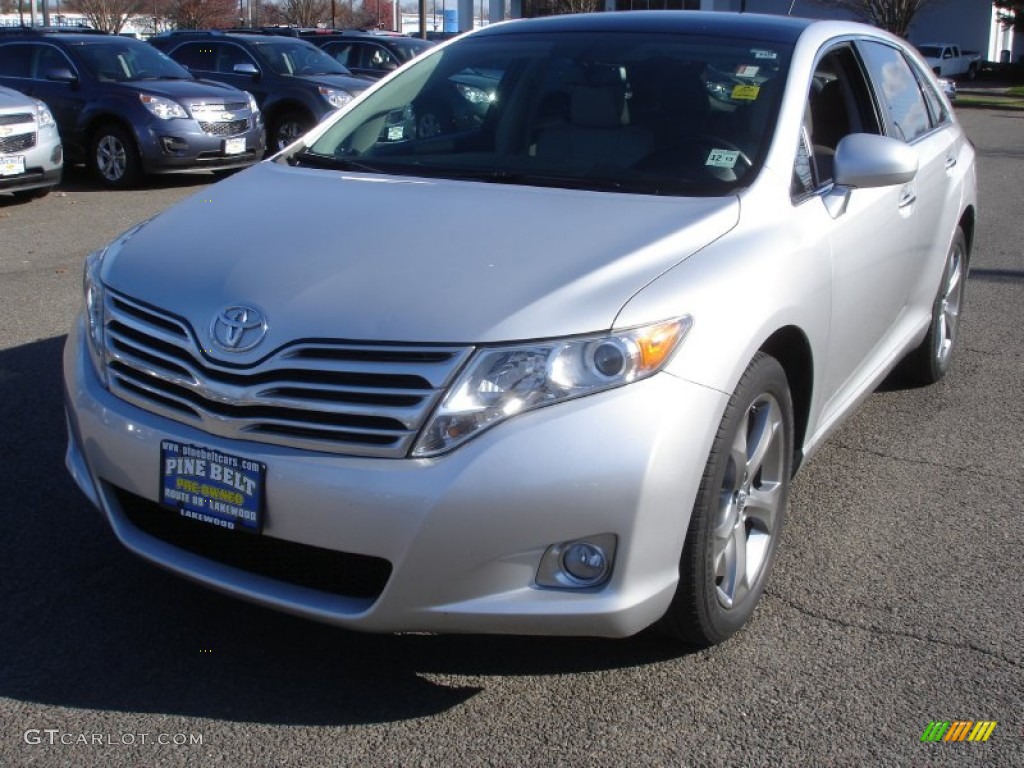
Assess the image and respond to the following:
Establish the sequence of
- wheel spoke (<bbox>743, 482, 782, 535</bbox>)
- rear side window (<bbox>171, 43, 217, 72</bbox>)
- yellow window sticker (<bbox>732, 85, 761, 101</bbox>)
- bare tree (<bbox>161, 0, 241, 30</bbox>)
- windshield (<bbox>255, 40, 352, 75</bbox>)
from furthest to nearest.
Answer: bare tree (<bbox>161, 0, 241, 30</bbox>) < rear side window (<bbox>171, 43, 217, 72</bbox>) < windshield (<bbox>255, 40, 352, 75</bbox>) < yellow window sticker (<bbox>732, 85, 761, 101</bbox>) < wheel spoke (<bbox>743, 482, 782, 535</bbox>)

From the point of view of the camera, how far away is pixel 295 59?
15852 millimetres

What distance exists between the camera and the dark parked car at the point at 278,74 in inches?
589

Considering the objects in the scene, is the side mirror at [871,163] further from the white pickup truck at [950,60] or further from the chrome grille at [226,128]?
the white pickup truck at [950,60]

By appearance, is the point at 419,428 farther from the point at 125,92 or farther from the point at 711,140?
the point at 125,92

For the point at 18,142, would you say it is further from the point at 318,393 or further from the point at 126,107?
the point at 318,393

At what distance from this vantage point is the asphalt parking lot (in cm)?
288

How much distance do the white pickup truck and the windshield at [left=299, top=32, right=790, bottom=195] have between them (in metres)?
45.7

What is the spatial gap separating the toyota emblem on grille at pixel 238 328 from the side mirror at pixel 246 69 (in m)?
12.7

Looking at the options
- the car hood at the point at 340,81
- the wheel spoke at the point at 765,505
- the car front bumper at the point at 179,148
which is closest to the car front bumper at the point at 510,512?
the wheel spoke at the point at 765,505

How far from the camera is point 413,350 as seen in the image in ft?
9.18

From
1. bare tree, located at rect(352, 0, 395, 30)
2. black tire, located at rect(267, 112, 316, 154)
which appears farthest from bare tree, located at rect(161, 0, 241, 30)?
black tire, located at rect(267, 112, 316, 154)

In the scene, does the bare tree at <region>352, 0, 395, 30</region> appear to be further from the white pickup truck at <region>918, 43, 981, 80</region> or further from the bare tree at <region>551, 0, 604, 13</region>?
the white pickup truck at <region>918, 43, 981, 80</region>

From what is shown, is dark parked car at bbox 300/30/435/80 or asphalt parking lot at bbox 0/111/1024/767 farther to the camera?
dark parked car at bbox 300/30/435/80

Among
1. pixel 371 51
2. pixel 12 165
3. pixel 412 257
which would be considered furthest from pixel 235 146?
pixel 412 257
